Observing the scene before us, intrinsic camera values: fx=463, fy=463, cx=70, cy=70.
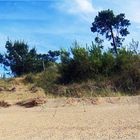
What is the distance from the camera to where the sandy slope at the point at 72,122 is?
9.31 metres

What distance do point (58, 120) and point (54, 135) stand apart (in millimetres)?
1816

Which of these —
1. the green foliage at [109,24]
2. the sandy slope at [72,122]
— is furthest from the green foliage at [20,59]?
the sandy slope at [72,122]

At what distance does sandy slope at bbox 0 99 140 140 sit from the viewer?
30.6 feet

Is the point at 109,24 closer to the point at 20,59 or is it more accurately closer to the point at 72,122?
the point at 20,59

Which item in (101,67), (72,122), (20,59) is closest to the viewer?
(72,122)

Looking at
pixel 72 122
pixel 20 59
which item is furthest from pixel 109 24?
pixel 72 122

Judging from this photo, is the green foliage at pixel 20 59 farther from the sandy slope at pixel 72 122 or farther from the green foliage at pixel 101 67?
the sandy slope at pixel 72 122

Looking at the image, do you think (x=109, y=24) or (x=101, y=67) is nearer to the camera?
(x=101, y=67)

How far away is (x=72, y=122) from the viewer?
35.6 ft

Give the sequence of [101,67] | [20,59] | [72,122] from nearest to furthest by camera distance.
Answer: [72,122] → [101,67] → [20,59]

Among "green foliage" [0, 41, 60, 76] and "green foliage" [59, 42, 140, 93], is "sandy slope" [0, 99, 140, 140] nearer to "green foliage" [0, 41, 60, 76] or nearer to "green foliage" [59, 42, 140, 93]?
"green foliage" [59, 42, 140, 93]

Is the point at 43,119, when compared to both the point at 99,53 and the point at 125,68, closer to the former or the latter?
the point at 125,68

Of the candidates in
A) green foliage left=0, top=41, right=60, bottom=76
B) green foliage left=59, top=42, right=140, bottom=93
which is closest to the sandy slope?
green foliage left=59, top=42, right=140, bottom=93

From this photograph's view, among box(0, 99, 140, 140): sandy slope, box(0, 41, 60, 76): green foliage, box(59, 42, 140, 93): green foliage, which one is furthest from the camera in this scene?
box(0, 41, 60, 76): green foliage
